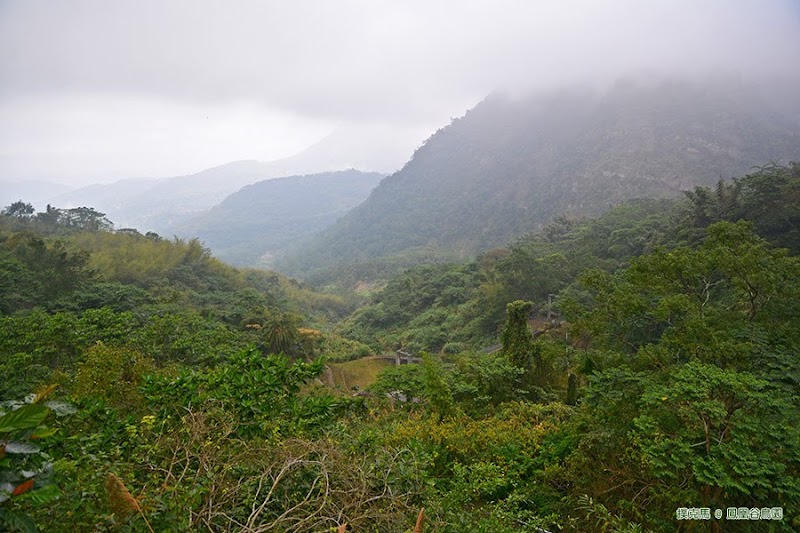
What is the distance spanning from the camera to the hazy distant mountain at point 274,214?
407ft

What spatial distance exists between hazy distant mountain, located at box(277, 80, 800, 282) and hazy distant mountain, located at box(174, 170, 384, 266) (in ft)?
98.0

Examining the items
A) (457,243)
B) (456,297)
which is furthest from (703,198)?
(457,243)

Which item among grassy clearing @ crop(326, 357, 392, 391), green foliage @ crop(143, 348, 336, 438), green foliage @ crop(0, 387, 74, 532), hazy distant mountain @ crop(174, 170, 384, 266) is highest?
hazy distant mountain @ crop(174, 170, 384, 266)

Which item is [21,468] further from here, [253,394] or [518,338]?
[518,338]

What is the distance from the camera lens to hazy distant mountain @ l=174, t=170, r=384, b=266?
4884 inches

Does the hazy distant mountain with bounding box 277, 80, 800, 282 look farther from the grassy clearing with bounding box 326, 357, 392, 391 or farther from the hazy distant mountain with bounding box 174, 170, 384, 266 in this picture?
the grassy clearing with bounding box 326, 357, 392, 391

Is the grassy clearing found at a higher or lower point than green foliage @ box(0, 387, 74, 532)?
lower

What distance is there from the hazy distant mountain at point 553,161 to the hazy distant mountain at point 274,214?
29863 millimetres

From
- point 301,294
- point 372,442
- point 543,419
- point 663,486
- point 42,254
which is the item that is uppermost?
point 42,254

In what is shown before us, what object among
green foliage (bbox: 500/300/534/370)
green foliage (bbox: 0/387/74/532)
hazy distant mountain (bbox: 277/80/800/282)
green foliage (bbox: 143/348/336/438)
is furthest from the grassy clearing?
hazy distant mountain (bbox: 277/80/800/282)

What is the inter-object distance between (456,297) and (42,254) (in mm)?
26043

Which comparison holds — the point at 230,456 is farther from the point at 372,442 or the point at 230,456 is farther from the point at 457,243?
the point at 457,243

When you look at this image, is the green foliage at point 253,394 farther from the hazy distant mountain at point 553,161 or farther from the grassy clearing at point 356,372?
the hazy distant mountain at point 553,161

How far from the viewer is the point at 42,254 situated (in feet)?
65.0
